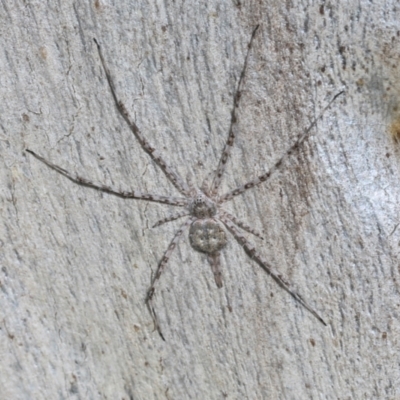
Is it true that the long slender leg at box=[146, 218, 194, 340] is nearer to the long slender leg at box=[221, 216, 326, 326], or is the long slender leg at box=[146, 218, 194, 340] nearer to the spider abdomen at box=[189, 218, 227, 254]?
the spider abdomen at box=[189, 218, 227, 254]

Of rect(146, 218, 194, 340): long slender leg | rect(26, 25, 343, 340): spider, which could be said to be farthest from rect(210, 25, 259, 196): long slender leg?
rect(146, 218, 194, 340): long slender leg

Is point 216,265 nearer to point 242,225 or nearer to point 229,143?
point 242,225

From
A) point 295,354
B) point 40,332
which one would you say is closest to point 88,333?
point 40,332

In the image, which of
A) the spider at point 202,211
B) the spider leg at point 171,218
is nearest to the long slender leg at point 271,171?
the spider at point 202,211

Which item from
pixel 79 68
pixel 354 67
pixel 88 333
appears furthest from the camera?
pixel 88 333

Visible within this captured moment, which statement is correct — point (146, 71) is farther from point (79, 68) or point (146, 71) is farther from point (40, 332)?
point (40, 332)

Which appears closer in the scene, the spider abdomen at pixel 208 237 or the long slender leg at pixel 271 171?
the long slender leg at pixel 271 171

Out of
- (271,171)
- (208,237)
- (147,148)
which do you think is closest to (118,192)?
(147,148)

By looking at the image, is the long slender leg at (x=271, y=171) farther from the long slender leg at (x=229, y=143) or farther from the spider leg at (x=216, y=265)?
the spider leg at (x=216, y=265)
